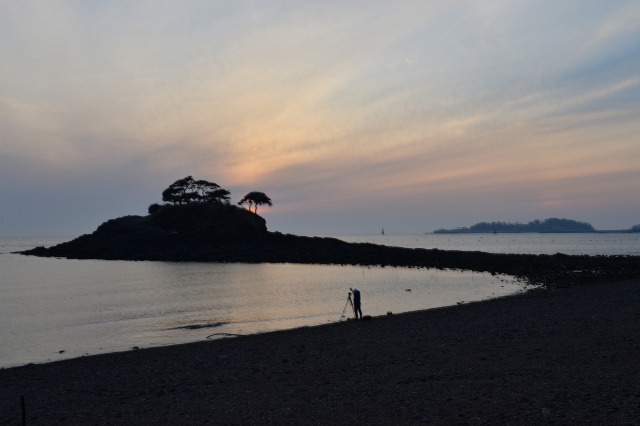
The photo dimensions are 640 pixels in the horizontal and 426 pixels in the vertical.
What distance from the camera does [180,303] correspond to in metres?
35.0

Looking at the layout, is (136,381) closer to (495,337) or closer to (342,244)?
(495,337)

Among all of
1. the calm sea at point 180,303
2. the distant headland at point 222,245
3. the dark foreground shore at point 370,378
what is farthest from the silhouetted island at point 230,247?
the dark foreground shore at point 370,378

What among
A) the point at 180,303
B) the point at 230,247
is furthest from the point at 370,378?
the point at 230,247

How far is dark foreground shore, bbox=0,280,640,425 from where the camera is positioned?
31.9 ft

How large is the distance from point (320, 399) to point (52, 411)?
6.53 m

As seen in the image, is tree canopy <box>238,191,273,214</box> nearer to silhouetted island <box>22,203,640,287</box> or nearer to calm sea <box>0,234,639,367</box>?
silhouetted island <box>22,203,640,287</box>

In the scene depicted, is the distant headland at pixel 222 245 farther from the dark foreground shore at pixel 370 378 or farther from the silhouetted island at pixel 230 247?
the dark foreground shore at pixel 370 378

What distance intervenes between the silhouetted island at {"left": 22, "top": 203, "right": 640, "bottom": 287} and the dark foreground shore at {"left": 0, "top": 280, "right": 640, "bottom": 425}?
44917 millimetres

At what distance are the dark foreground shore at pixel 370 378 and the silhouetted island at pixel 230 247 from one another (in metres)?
44.9

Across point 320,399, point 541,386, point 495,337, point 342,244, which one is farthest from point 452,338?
point 342,244

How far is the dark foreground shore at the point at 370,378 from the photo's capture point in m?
9.73

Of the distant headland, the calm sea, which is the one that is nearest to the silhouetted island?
the distant headland

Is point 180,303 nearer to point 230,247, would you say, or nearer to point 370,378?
point 370,378

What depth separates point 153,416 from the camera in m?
10.6
